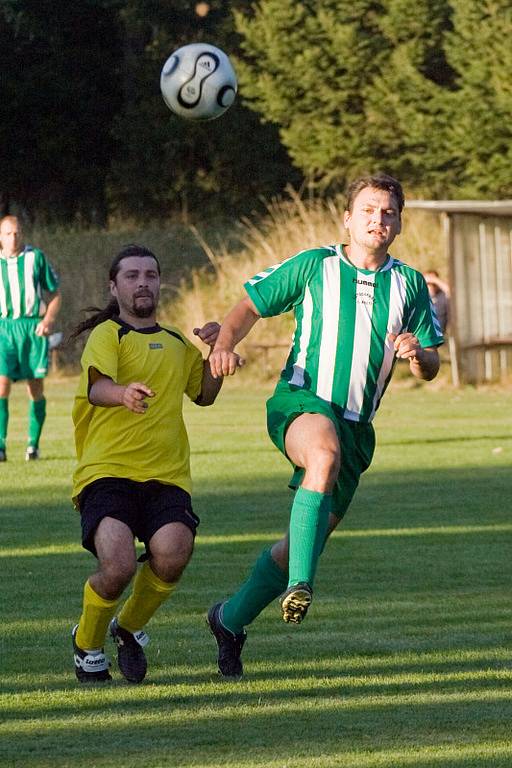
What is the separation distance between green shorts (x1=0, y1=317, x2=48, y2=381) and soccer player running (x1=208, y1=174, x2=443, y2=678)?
8869 mm

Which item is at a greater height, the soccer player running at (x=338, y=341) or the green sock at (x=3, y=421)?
the soccer player running at (x=338, y=341)

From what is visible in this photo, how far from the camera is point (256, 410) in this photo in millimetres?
21750

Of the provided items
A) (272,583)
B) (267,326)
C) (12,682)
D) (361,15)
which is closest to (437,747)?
(272,583)

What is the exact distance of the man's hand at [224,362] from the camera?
5.96m

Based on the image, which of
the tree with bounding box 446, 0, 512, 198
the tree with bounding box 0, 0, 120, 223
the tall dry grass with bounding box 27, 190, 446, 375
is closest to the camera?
the tall dry grass with bounding box 27, 190, 446, 375

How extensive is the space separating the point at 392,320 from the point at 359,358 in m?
0.20

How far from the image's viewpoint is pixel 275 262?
30.0 meters

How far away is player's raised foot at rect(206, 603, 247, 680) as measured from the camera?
20.0 ft

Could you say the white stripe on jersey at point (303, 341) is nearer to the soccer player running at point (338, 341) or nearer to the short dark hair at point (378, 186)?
the soccer player running at point (338, 341)

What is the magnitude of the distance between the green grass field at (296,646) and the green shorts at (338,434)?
0.65 m

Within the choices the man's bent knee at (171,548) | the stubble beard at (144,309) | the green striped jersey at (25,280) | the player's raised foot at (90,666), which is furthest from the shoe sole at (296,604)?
the green striped jersey at (25,280)

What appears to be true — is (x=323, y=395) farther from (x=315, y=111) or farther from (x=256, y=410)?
(x=315, y=111)

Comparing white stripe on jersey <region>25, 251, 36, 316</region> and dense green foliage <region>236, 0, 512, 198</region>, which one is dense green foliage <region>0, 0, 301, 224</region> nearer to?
dense green foliage <region>236, 0, 512, 198</region>

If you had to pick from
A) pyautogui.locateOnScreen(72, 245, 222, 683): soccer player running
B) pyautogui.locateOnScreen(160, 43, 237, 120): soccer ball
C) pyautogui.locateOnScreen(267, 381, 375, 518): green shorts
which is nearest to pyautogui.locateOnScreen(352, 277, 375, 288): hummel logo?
pyautogui.locateOnScreen(267, 381, 375, 518): green shorts
